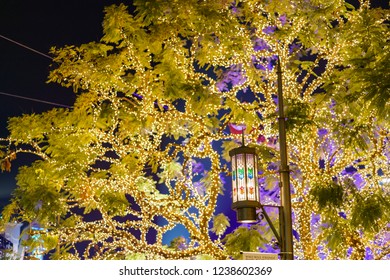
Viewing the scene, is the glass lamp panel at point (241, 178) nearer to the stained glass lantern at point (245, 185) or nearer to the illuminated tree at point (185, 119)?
the stained glass lantern at point (245, 185)

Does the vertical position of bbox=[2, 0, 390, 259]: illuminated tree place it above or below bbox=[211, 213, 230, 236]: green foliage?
above

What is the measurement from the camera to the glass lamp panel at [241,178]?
16.6ft

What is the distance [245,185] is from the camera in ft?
16.7

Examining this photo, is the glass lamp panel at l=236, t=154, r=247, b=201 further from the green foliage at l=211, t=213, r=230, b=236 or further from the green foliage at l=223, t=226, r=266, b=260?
the green foliage at l=211, t=213, r=230, b=236

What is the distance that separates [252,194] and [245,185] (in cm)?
10

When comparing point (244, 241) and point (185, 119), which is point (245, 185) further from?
point (185, 119)

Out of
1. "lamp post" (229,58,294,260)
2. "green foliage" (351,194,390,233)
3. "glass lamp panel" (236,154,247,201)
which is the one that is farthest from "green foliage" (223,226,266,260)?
"glass lamp panel" (236,154,247,201)

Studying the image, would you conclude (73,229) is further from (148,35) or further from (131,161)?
(148,35)

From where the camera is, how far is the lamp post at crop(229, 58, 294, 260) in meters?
5.02
